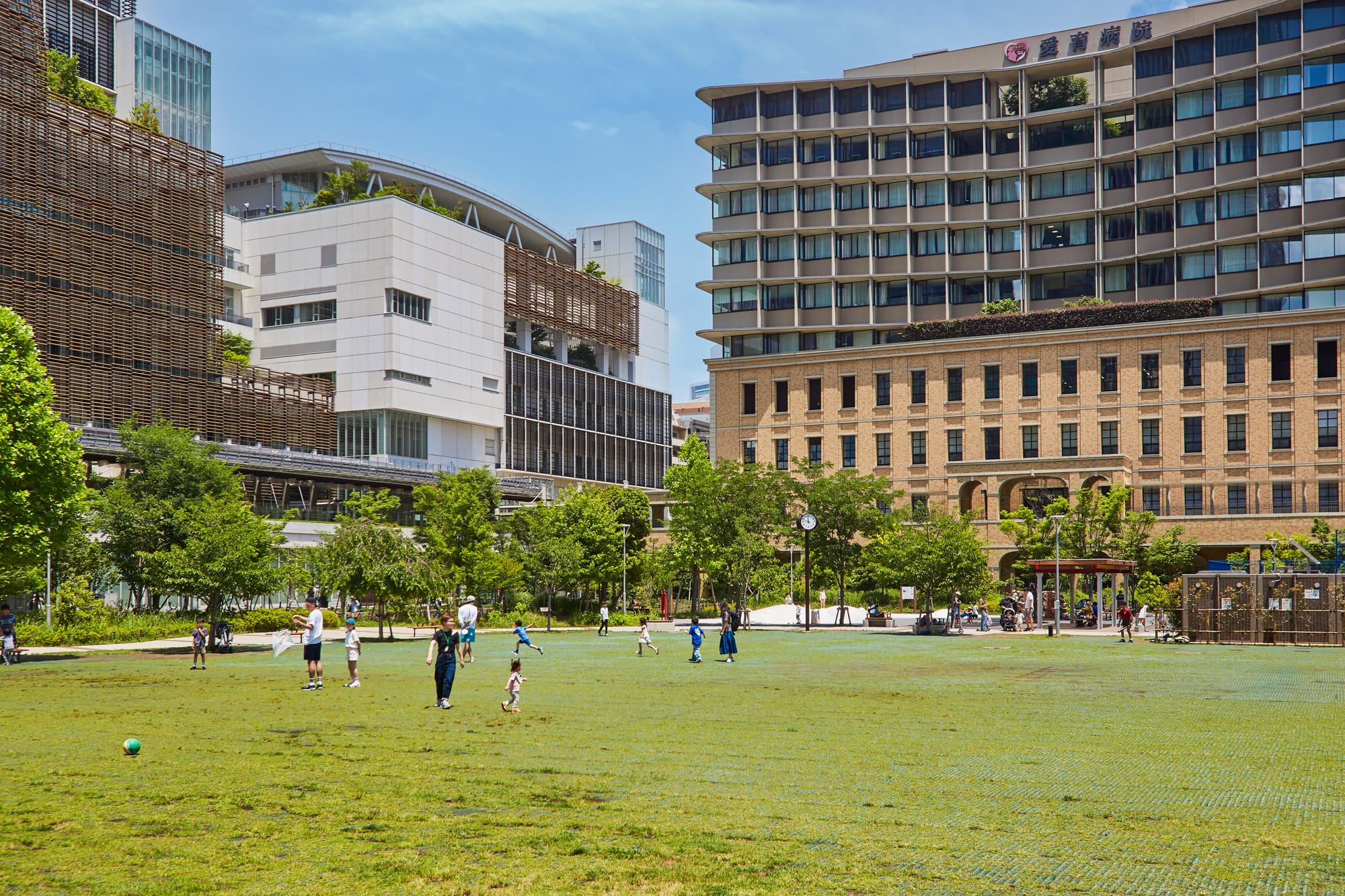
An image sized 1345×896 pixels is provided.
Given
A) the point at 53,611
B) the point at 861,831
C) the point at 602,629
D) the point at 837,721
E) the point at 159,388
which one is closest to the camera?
the point at 861,831

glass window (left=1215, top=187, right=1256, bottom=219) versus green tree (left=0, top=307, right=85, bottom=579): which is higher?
glass window (left=1215, top=187, right=1256, bottom=219)

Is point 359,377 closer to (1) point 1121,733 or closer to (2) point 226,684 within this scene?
(2) point 226,684

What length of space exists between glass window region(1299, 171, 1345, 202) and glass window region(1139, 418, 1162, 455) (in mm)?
18061

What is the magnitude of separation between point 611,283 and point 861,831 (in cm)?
11504

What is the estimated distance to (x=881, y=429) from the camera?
291 feet

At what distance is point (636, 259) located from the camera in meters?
148

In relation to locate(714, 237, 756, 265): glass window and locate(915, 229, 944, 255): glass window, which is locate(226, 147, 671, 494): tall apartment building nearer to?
locate(714, 237, 756, 265): glass window

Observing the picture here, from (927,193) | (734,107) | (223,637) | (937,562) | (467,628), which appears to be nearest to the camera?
(467,628)

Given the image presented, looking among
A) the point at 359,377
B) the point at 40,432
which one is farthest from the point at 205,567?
the point at 359,377

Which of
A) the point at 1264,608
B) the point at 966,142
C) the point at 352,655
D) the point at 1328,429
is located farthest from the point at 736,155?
the point at 352,655

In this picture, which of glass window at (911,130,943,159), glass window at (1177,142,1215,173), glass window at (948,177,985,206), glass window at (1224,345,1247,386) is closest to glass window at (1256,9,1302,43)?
glass window at (1177,142,1215,173)

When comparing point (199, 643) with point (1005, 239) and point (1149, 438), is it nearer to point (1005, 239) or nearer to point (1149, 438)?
point (1149, 438)

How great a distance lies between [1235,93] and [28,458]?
7873 cm

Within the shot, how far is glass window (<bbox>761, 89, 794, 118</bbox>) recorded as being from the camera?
316ft
